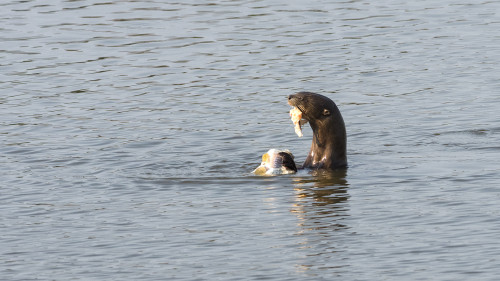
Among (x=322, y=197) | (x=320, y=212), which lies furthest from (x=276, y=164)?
(x=320, y=212)

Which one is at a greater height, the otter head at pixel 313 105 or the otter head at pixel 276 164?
the otter head at pixel 313 105

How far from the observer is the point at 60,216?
12.6 meters

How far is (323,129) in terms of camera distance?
14.6 metres

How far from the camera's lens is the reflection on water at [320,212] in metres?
10.9

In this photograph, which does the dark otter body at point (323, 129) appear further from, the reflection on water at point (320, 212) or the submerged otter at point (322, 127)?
the reflection on water at point (320, 212)

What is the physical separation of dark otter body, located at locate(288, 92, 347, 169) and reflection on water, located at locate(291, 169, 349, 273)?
0.18 m

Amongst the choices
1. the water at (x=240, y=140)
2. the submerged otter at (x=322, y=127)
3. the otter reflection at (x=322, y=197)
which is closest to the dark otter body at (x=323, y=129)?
the submerged otter at (x=322, y=127)

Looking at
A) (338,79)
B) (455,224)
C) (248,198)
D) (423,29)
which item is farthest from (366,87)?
(455,224)

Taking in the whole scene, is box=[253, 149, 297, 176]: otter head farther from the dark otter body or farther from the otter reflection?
the dark otter body

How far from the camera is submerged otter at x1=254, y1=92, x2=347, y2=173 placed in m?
14.4

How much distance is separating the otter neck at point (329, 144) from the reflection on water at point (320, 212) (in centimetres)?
15

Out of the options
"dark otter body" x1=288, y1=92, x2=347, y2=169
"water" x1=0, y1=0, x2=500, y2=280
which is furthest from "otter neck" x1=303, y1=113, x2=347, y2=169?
"water" x1=0, y1=0, x2=500, y2=280

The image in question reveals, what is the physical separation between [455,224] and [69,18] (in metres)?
16.0

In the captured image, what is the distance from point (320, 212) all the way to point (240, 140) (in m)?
4.22
